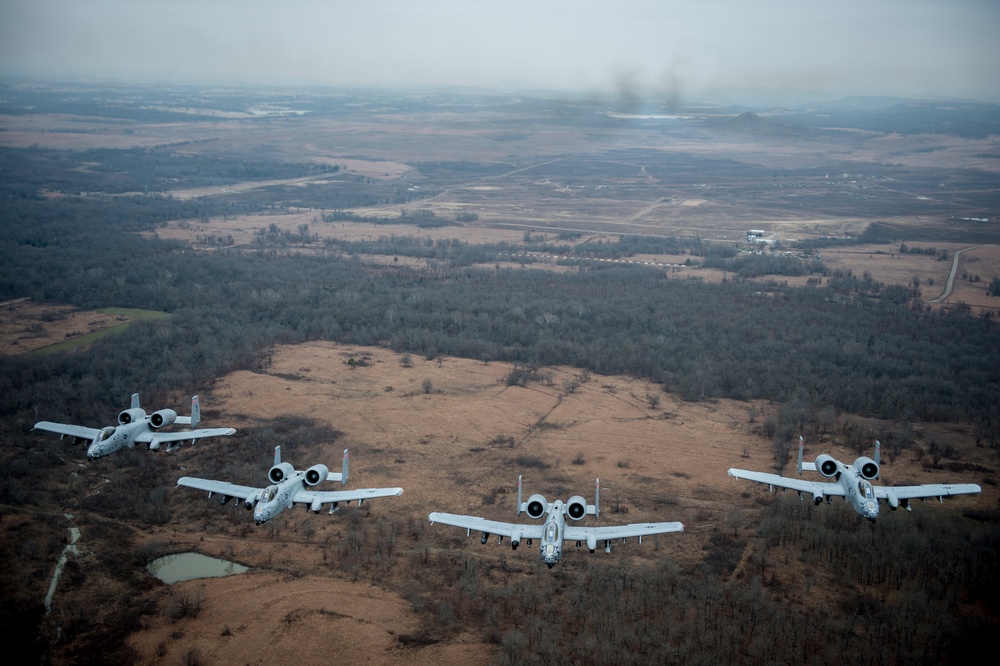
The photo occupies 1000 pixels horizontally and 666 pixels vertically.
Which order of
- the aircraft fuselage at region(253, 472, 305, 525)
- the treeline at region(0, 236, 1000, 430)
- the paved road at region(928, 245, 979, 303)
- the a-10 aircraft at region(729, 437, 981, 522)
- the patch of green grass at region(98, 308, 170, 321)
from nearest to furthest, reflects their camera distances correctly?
1. the a-10 aircraft at region(729, 437, 981, 522)
2. the aircraft fuselage at region(253, 472, 305, 525)
3. the treeline at region(0, 236, 1000, 430)
4. the patch of green grass at region(98, 308, 170, 321)
5. the paved road at region(928, 245, 979, 303)

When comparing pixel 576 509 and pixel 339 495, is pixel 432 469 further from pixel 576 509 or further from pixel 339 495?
pixel 576 509

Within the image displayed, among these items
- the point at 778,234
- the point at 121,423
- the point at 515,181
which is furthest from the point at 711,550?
the point at 515,181

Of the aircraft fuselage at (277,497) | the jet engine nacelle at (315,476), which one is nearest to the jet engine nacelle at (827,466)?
the jet engine nacelle at (315,476)

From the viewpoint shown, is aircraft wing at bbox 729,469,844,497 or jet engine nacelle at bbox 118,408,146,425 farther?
jet engine nacelle at bbox 118,408,146,425

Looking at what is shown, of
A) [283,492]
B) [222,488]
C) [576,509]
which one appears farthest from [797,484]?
[222,488]

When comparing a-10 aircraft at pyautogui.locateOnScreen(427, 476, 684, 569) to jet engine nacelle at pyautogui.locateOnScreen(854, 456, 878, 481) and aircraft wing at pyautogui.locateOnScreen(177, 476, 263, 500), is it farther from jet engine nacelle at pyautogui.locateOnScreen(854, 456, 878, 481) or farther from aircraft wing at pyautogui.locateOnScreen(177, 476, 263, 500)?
jet engine nacelle at pyautogui.locateOnScreen(854, 456, 878, 481)

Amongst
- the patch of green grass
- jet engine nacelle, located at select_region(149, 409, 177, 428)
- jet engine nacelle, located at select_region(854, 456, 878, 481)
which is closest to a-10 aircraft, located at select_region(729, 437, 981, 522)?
jet engine nacelle, located at select_region(854, 456, 878, 481)
